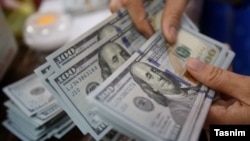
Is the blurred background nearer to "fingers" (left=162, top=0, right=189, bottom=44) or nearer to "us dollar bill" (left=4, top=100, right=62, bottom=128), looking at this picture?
"us dollar bill" (left=4, top=100, right=62, bottom=128)

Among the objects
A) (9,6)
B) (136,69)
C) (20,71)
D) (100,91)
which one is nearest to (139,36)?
(136,69)

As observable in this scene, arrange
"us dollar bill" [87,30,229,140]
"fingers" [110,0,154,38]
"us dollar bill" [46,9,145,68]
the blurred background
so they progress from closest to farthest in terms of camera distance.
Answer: "us dollar bill" [87,30,229,140] < "us dollar bill" [46,9,145,68] < "fingers" [110,0,154,38] < the blurred background

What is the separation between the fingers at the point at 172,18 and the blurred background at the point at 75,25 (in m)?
0.30

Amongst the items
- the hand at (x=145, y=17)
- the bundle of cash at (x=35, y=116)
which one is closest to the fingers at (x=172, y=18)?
the hand at (x=145, y=17)

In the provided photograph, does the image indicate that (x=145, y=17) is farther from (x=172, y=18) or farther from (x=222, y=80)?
(x=222, y=80)

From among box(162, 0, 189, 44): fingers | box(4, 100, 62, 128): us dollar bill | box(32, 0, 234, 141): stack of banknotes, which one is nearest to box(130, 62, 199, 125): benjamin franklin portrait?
box(32, 0, 234, 141): stack of banknotes

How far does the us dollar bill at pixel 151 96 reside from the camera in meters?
0.50

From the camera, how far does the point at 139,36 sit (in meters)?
0.74

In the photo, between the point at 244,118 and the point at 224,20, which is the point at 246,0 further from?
the point at 244,118

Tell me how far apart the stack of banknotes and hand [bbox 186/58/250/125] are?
2 centimetres

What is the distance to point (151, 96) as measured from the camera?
22.4 inches

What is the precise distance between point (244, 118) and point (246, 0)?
746 millimetres

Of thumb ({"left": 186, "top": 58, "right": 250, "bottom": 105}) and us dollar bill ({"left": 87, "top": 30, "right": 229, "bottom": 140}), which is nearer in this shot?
us dollar bill ({"left": 87, "top": 30, "right": 229, "bottom": 140})

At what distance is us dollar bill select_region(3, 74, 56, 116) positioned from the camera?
715mm
